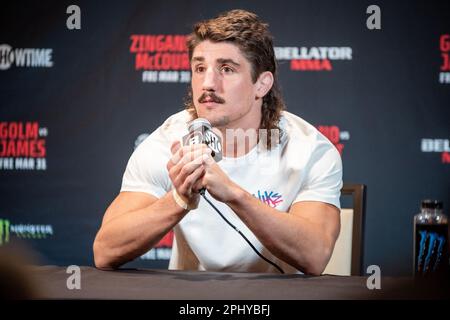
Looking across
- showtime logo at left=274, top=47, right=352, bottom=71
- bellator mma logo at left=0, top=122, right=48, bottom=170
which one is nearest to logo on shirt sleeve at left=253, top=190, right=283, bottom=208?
showtime logo at left=274, top=47, right=352, bottom=71

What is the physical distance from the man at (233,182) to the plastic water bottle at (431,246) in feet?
0.89

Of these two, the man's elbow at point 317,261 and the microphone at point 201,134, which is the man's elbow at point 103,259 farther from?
the man's elbow at point 317,261

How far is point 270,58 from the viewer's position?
2.22m

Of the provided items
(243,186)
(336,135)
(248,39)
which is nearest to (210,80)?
(248,39)

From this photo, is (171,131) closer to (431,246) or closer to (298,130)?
(298,130)

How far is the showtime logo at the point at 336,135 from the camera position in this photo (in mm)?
3439

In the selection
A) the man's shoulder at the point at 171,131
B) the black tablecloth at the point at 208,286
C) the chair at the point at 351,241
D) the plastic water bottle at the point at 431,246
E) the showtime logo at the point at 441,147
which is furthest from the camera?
the showtime logo at the point at 441,147

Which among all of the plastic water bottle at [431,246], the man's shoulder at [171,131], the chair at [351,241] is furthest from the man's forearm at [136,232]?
the chair at [351,241]

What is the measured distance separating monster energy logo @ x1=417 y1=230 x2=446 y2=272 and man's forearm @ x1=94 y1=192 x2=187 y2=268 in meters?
0.60

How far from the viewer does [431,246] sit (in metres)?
1.52

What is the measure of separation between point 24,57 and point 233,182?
2.38 metres

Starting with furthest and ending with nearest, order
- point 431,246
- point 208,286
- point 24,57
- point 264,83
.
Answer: point 24,57, point 264,83, point 431,246, point 208,286

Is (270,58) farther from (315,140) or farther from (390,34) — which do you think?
(390,34)
